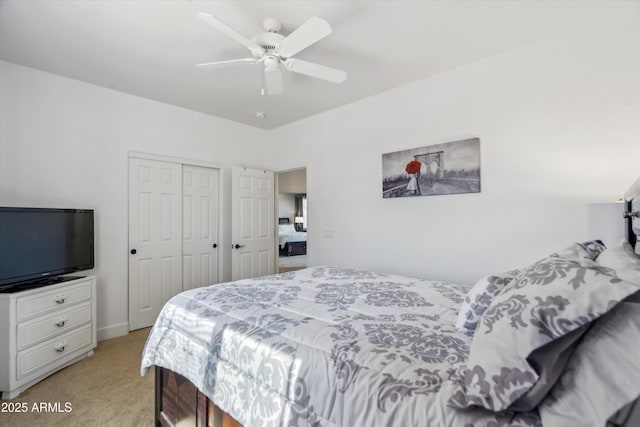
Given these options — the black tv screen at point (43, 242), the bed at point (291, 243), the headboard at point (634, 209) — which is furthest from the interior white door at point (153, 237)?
the bed at point (291, 243)

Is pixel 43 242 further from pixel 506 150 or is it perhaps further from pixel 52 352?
pixel 506 150

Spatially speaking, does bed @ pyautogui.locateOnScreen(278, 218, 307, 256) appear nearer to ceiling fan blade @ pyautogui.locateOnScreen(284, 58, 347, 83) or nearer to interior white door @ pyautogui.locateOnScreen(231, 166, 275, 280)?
interior white door @ pyautogui.locateOnScreen(231, 166, 275, 280)

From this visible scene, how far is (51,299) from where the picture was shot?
2381mm

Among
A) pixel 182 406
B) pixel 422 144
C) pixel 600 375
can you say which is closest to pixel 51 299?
pixel 182 406

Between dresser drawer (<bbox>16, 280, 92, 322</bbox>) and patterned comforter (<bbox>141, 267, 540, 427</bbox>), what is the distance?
1325 mm

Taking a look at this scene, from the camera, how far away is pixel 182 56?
8.37 ft

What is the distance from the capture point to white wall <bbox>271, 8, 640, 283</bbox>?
2.10m

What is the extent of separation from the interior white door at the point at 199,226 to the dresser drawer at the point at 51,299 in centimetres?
121

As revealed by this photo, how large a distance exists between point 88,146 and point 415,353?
3.72 meters

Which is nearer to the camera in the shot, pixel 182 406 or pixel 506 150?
pixel 182 406

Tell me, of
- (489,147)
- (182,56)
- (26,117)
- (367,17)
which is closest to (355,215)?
(489,147)

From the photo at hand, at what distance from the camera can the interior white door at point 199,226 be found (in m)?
3.83

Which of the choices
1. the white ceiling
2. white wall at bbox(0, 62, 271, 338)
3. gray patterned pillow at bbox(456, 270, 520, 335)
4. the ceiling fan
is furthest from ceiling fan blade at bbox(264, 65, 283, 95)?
gray patterned pillow at bbox(456, 270, 520, 335)

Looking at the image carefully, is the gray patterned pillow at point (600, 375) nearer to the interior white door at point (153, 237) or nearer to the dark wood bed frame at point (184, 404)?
the dark wood bed frame at point (184, 404)
